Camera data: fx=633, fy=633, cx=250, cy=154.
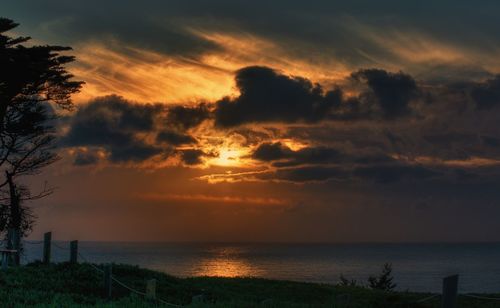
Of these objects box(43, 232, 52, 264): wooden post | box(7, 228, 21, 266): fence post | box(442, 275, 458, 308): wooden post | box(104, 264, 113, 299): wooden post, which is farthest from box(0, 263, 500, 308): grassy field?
box(442, 275, 458, 308): wooden post

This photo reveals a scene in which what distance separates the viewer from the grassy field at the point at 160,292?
2308 cm

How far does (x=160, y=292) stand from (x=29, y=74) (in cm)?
2029

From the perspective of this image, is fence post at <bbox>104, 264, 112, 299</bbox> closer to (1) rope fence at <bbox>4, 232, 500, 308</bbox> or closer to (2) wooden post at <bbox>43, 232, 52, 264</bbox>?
(1) rope fence at <bbox>4, 232, 500, 308</bbox>

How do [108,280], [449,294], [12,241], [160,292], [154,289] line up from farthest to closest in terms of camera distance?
[12,241] < [160,292] < [108,280] < [154,289] < [449,294]

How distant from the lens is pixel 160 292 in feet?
104

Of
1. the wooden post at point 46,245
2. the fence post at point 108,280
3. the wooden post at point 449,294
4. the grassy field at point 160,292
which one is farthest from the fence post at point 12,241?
the wooden post at point 449,294

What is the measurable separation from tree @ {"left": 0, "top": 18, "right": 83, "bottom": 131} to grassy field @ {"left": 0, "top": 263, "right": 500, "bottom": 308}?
1402 cm

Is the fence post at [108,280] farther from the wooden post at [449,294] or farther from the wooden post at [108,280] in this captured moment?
the wooden post at [449,294]

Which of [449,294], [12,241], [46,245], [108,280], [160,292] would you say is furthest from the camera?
[12,241]

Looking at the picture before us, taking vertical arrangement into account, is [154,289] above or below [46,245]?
below

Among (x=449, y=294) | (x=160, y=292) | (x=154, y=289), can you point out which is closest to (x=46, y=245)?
(x=160, y=292)

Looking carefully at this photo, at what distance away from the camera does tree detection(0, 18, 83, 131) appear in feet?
141

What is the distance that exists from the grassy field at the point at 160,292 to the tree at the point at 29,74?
46.0 ft

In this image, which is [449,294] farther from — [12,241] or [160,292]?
[12,241]
